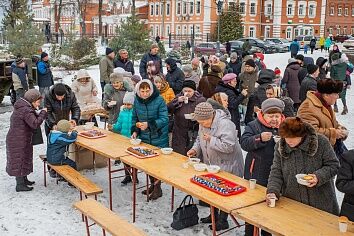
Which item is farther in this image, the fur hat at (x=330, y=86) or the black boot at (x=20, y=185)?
the black boot at (x=20, y=185)

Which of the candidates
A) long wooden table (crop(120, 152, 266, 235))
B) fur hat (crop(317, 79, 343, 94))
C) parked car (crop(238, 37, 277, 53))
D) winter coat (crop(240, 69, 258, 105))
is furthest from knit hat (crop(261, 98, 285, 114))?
parked car (crop(238, 37, 277, 53))

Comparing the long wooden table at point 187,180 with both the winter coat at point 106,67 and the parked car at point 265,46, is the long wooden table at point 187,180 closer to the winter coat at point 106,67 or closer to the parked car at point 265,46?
the winter coat at point 106,67

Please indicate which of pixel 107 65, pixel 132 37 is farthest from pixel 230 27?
pixel 107 65

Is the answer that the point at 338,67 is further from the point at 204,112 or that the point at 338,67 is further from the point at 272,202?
the point at 272,202

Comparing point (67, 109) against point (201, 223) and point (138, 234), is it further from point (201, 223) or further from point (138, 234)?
point (138, 234)

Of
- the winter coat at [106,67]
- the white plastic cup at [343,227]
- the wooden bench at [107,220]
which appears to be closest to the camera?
the white plastic cup at [343,227]

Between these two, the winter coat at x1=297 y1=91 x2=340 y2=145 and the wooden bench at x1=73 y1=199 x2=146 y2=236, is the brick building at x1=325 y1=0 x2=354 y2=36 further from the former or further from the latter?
the wooden bench at x1=73 y1=199 x2=146 y2=236

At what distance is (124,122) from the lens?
23.6 ft

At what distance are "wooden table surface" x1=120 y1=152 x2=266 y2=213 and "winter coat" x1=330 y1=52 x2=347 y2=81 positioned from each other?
8183 mm

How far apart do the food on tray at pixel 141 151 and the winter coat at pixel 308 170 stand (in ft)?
6.36

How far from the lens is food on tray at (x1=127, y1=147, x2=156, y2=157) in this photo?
5.72m

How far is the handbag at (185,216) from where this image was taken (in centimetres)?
552

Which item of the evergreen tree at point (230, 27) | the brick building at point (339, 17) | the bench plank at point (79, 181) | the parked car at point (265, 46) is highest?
the brick building at point (339, 17)

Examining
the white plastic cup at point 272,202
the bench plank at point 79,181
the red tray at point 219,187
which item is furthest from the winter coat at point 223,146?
the bench plank at point 79,181
